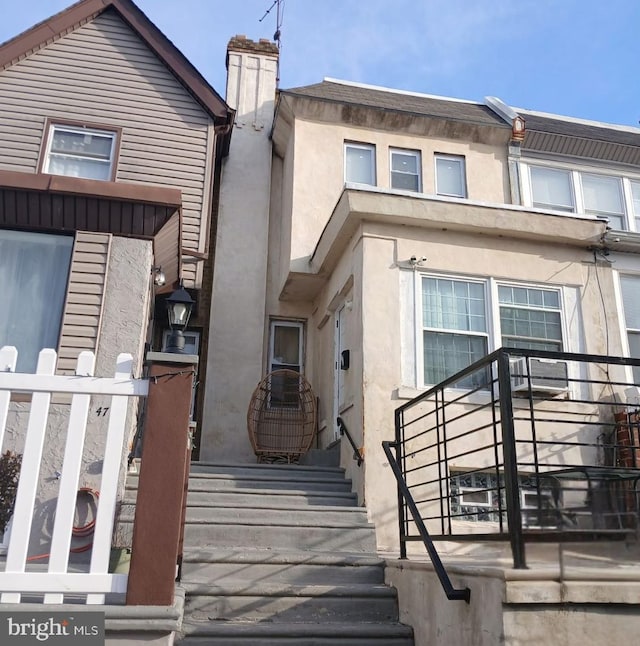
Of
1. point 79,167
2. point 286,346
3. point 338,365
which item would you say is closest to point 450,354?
point 338,365

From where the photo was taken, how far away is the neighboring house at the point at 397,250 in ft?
25.2

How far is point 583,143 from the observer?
11727 millimetres

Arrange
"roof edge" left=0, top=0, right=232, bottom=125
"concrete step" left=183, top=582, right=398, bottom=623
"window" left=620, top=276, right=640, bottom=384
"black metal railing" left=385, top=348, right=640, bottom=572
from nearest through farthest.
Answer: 1. "black metal railing" left=385, top=348, right=640, bottom=572
2. "concrete step" left=183, top=582, right=398, bottom=623
3. "window" left=620, top=276, right=640, bottom=384
4. "roof edge" left=0, top=0, right=232, bottom=125

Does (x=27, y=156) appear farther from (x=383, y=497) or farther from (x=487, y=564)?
(x=487, y=564)

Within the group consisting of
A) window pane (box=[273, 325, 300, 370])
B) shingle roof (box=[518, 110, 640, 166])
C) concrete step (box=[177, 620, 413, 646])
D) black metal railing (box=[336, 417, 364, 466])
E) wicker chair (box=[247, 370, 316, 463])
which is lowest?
concrete step (box=[177, 620, 413, 646])

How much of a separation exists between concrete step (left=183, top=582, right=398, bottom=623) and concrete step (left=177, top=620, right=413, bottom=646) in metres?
0.17

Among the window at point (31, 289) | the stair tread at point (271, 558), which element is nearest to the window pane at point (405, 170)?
the window at point (31, 289)

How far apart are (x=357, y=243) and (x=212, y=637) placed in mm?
5028

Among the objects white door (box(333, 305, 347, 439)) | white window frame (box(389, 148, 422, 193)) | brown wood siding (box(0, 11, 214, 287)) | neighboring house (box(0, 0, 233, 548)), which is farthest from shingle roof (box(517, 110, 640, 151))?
brown wood siding (box(0, 11, 214, 287))

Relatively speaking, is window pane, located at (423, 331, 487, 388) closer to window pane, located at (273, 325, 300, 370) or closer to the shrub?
window pane, located at (273, 325, 300, 370)

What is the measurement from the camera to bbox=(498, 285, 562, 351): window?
795 centimetres

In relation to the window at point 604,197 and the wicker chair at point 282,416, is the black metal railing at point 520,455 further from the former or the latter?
the window at point 604,197

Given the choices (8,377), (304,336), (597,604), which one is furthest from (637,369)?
(8,377)

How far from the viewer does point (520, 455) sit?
718 cm
